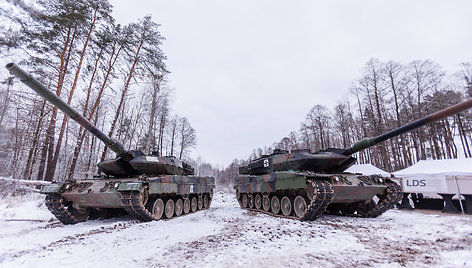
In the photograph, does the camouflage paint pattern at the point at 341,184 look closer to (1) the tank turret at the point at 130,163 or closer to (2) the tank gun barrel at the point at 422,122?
(2) the tank gun barrel at the point at 422,122

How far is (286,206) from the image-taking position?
9.39 metres

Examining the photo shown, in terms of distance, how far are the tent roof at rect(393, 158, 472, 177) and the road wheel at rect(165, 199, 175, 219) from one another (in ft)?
39.8

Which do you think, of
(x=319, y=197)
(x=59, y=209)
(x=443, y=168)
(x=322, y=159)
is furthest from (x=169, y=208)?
(x=443, y=168)

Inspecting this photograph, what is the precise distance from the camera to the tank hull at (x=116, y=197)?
7184 millimetres

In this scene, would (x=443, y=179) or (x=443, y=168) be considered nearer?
(x=443, y=179)

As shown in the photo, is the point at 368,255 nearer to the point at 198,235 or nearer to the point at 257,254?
the point at 257,254

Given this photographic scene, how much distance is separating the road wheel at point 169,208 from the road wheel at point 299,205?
189 inches

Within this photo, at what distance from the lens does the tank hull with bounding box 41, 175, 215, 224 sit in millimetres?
7184

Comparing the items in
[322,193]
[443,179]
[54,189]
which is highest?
[443,179]

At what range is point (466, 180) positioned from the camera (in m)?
10.6

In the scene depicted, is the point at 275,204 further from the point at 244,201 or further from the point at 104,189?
the point at 104,189

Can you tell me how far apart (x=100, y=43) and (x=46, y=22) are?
2.80 meters

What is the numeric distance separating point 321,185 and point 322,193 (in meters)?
0.34

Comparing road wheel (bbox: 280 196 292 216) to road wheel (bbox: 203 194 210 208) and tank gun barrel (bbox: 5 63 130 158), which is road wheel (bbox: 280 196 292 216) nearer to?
road wheel (bbox: 203 194 210 208)
